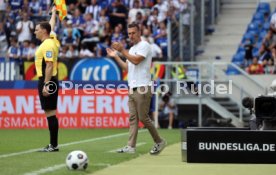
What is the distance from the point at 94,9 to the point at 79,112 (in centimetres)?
699

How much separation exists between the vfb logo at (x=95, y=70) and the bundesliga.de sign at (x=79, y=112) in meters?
1.44

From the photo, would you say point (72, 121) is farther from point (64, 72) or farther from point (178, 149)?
point (178, 149)

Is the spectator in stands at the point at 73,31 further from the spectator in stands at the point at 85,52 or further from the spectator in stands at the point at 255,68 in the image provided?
the spectator in stands at the point at 255,68

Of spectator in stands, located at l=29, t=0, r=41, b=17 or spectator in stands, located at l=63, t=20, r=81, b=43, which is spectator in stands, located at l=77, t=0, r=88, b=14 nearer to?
spectator in stands, located at l=63, t=20, r=81, b=43

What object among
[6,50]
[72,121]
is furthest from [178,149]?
[6,50]

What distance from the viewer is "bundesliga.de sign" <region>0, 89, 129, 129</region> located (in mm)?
26484

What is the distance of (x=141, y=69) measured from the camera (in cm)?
1521

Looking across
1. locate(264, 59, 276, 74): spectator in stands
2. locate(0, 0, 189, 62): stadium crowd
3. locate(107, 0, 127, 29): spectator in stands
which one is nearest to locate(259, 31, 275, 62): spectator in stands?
locate(264, 59, 276, 74): spectator in stands

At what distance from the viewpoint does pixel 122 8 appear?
31.9 m

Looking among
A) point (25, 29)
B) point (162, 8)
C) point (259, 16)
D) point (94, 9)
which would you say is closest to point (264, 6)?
point (259, 16)

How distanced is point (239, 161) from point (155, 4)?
20587mm

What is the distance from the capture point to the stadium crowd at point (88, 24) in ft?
99.1

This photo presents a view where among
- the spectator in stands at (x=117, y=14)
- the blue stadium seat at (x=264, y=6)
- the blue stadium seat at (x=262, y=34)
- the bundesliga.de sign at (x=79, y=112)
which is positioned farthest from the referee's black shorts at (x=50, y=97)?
the blue stadium seat at (x=264, y=6)

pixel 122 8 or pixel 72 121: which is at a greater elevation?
pixel 122 8
